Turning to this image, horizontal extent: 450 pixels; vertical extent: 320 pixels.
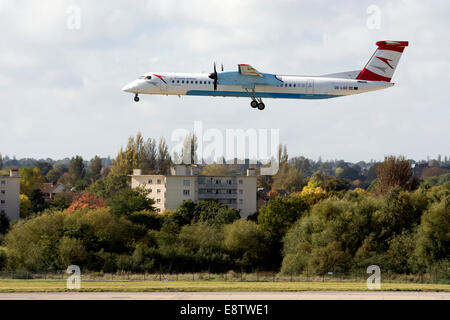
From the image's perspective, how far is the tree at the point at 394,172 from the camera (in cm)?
12975

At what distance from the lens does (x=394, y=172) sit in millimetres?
131375

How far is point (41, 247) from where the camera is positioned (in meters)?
78.9

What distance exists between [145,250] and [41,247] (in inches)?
467

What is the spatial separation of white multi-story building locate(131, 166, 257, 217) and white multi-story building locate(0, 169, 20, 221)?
947 inches

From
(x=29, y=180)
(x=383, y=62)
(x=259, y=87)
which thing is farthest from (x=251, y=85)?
(x=29, y=180)

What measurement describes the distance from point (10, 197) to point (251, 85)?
3780 inches

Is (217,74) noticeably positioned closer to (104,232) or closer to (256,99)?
(256,99)

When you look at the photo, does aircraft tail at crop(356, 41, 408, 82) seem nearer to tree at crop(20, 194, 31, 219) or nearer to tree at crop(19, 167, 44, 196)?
tree at crop(20, 194, 31, 219)

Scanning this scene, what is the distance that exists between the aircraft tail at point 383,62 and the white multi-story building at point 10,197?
97623 millimetres

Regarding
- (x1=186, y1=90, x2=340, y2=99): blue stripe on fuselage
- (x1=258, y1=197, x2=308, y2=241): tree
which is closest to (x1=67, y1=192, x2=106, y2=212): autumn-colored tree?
(x1=258, y1=197, x2=308, y2=241): tree

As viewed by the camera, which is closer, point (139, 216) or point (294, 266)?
point (294, 266)

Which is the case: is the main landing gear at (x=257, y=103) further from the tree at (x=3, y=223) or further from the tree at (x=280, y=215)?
the tree at (x=3, y=223)

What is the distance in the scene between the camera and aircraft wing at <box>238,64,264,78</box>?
55369mm
